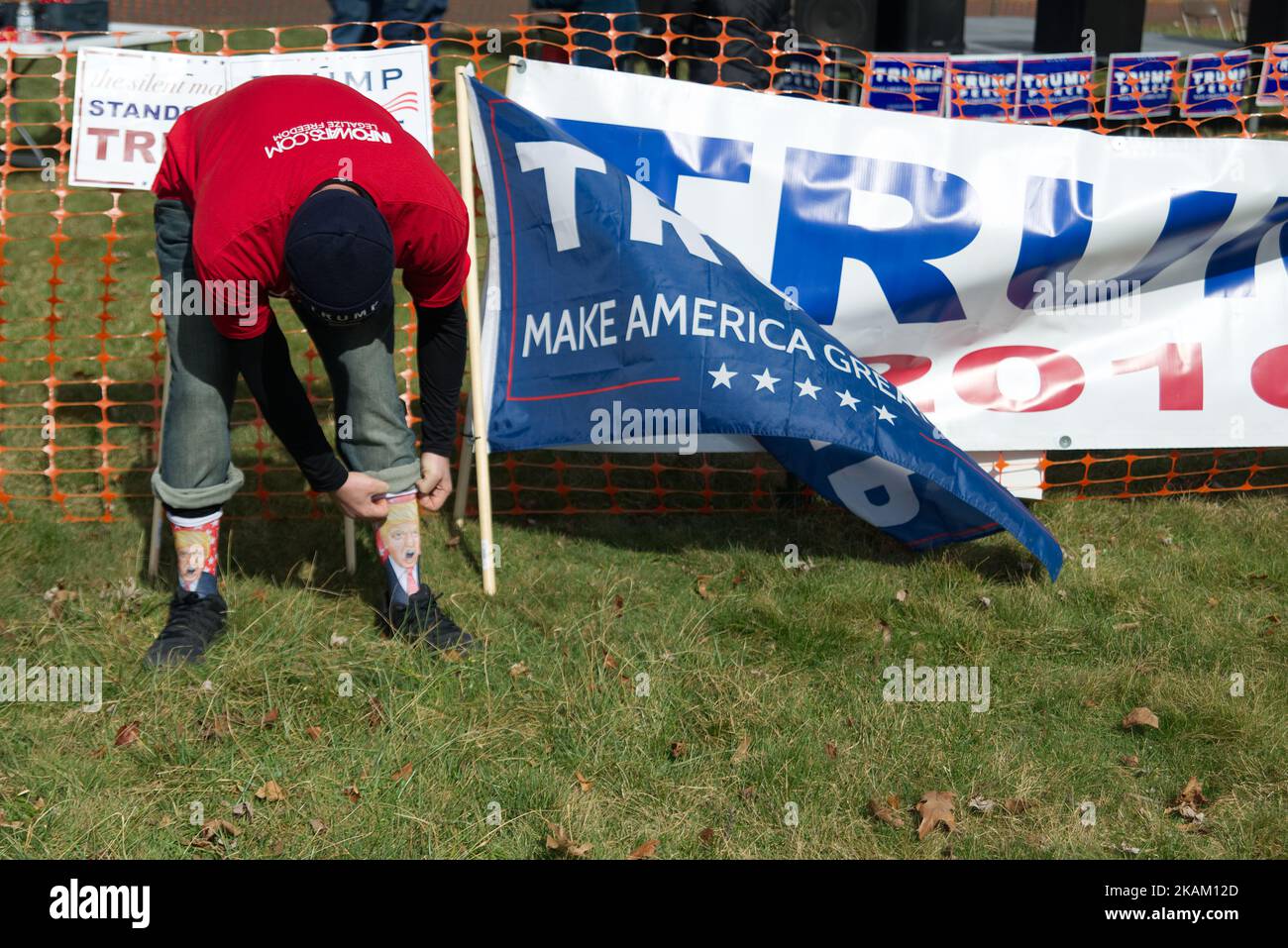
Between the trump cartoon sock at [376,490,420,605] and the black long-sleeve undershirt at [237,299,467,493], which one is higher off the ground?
the black long-sleeve undershirt at [237,299,467,493]

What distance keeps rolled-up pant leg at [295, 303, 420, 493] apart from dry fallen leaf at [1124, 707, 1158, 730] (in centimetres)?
256

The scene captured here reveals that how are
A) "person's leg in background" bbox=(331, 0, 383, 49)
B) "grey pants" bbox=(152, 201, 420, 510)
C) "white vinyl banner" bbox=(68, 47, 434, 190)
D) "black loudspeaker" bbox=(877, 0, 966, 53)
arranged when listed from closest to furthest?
1. "grey pants" bbox=(152, 201, 420, 510)
2. "white vinyl banner" bbox=(68, 47, 434, 190)
3. "person's leg in background" bbox=(331, 0, 383, 49)
4. "black loudspeaker" bbox=(877, 0, 966, 53)

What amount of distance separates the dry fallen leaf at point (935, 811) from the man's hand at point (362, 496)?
6.55ft

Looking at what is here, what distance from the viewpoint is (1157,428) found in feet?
17.8

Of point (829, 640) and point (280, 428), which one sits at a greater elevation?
point (280, 428)

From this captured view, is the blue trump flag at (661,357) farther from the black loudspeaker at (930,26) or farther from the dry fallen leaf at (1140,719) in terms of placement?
the black loudspeaker at (930,26)

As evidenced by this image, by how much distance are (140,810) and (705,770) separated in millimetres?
1677

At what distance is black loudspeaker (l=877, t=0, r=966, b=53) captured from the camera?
13094mm

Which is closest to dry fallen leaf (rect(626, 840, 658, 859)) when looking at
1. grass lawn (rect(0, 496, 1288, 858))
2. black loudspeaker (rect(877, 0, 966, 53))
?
grass lawn (rect(0, 496, 1288, 858))

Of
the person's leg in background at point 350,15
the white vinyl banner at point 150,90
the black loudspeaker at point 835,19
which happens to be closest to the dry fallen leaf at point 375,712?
the white vinyl banner at point 150,90

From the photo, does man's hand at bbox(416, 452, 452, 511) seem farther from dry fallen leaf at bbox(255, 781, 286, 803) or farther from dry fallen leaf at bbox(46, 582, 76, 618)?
dry fallen leaf at bbox(46, 582, 76, 618)

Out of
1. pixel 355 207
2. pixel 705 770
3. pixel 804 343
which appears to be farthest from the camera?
pixel 804 343
